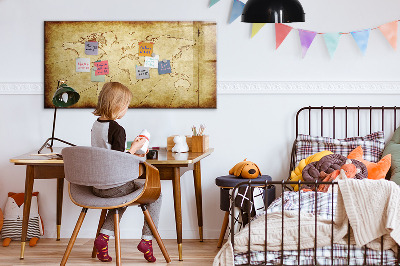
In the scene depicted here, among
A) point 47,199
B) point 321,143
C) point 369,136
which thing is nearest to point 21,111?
point 47,199

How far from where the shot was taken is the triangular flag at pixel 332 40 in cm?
433

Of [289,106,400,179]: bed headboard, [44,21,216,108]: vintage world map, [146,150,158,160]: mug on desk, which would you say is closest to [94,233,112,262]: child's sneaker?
[146,150,158,160]: mug on desk

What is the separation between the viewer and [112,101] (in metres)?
3.49

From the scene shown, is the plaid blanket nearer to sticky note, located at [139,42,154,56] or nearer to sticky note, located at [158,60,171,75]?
sticky note, located at [158,60,171,75]

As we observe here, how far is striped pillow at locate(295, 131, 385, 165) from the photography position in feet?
13.7

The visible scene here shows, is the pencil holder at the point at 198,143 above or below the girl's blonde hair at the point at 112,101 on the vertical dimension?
below

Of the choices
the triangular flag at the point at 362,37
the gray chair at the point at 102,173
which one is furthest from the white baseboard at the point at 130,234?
the triangular flag at the point at 362,37

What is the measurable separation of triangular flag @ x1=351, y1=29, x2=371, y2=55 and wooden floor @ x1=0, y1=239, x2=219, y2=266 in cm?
175

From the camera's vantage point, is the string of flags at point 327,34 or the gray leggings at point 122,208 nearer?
the gray leggings at point 122,208

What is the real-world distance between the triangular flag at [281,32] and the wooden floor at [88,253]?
1.52 meters

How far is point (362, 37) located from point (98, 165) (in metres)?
2.19

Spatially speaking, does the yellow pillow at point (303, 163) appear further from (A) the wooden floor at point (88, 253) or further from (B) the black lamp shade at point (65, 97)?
(B) the black lamp shade at point (65, 97)

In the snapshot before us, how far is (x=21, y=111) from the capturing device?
176 inches

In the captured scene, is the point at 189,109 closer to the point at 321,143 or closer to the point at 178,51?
the point at 178,51
